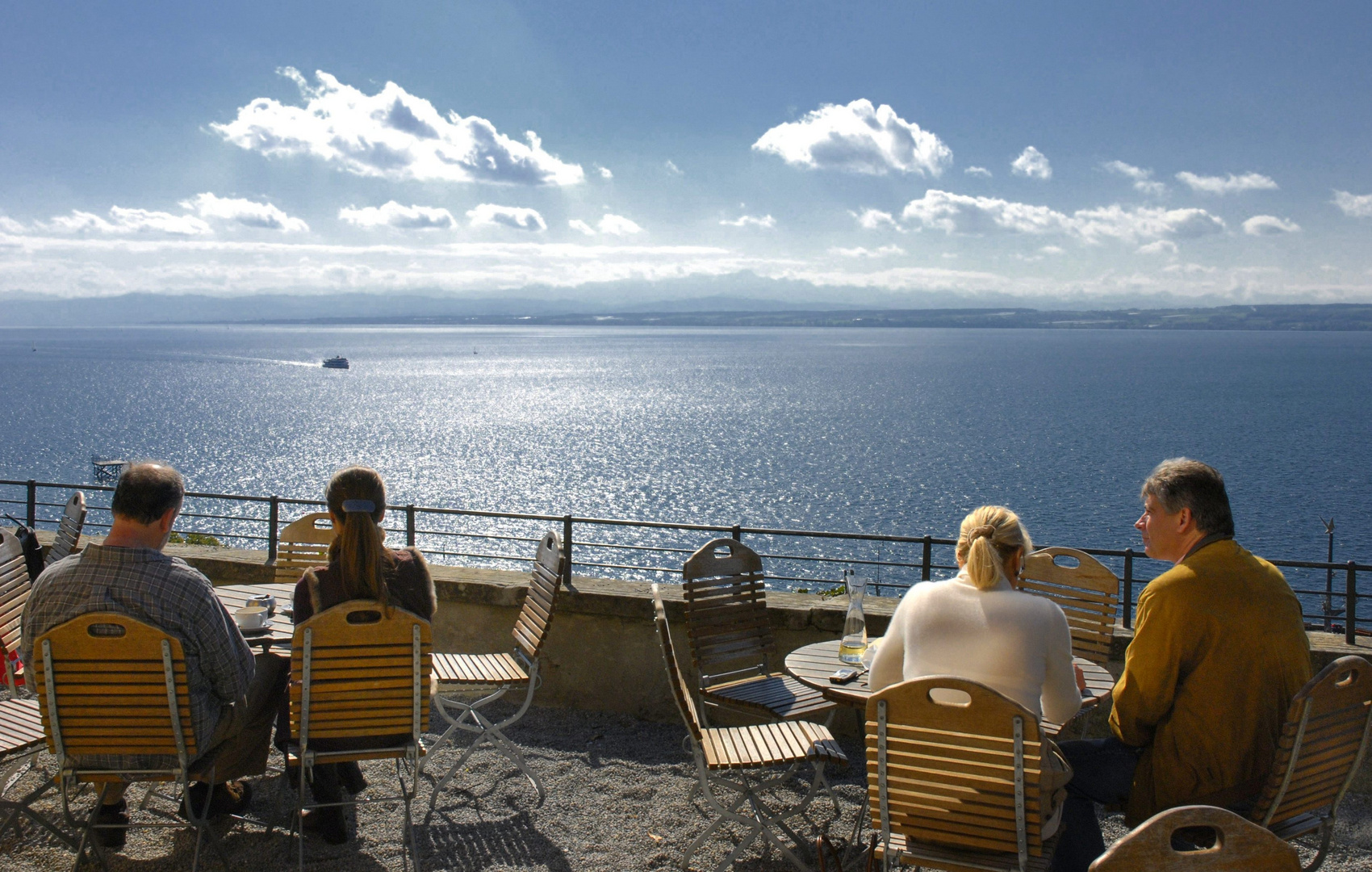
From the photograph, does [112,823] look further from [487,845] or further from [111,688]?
[487,845]

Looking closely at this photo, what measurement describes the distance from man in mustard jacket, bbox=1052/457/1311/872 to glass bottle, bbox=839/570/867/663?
1187mm

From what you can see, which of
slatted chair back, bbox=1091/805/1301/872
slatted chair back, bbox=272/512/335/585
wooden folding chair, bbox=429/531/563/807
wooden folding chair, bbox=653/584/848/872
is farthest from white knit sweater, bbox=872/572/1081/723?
slatted chair back, bbox=272/512/335/585

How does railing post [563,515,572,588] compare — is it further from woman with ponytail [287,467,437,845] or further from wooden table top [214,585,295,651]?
woman with ponytail [287,467,437,845]

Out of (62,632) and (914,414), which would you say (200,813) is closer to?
(62,632)

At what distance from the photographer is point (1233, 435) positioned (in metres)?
74.0

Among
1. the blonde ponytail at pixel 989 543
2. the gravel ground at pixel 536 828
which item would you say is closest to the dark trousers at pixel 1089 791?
the blonde ponytail at pixel 989 543

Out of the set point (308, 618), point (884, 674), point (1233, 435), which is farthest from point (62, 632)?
point (1233, 435)

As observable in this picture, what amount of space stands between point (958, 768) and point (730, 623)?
2399 mm

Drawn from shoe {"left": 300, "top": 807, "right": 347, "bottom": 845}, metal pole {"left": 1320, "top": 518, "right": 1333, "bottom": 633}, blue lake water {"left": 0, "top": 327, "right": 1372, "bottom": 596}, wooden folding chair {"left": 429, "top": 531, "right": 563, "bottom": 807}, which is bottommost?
blue lake water {"left": 0, "top": 327, "right": 1372, "bottom": 596}

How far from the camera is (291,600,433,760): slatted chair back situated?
13.3ft

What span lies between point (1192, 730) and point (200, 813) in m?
4.20

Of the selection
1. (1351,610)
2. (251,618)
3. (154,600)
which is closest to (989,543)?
(154,600)

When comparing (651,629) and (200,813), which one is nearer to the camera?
(200,813)

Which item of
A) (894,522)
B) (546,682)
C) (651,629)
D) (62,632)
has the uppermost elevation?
(62,632)
